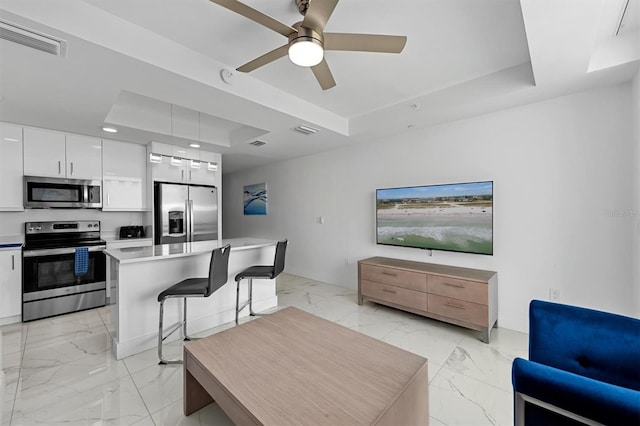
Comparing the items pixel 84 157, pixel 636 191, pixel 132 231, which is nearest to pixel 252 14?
pixel 636 191

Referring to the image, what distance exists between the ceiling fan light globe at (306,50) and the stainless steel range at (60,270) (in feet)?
12.7

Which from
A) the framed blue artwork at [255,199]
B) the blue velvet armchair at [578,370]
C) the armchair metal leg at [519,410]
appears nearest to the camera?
the blue velvet armchair at [578,370]

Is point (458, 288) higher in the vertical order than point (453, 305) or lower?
higher

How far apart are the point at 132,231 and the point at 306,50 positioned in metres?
4.23

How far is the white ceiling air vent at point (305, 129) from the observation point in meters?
3.49

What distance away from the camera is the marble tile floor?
5.78 feet

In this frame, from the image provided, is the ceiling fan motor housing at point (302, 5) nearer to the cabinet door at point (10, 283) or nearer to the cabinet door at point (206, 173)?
the cabinet door at point (206, 173)

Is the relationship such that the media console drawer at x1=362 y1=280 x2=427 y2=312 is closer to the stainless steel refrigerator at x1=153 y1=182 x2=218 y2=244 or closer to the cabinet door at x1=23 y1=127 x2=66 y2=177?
the stainless steel refrigerator at x1=153 y1=182 x2=218 y2=244

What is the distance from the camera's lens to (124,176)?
4172 mm

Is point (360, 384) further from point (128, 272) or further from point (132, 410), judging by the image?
point (128, 272)

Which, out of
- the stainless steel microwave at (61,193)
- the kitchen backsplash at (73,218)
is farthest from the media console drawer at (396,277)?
the stainless steel microwave at (61,193)

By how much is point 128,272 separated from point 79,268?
1.68 meters

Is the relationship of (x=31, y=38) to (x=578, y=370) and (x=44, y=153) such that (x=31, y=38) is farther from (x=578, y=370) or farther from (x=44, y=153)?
(x=578, y=370)

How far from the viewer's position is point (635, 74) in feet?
7.31
